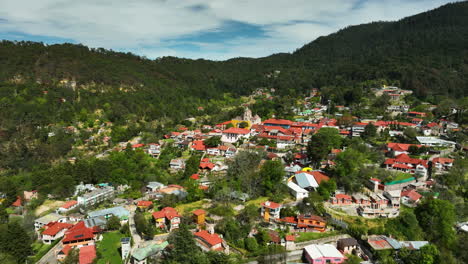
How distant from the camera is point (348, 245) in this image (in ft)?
64.8

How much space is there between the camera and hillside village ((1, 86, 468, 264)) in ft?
64.7

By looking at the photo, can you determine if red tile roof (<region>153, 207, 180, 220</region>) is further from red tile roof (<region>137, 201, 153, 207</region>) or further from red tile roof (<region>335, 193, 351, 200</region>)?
red tile roof (<region>335, 193, 351, 200</region>)

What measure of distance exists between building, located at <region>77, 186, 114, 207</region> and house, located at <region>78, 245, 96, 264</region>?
8.83 metres

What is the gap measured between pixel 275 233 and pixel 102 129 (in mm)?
43774

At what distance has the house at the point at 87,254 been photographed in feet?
61.4

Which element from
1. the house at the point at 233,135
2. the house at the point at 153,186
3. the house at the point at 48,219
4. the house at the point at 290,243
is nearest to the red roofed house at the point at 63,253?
the house at the point at 48,219

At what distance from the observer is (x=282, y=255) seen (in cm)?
1881

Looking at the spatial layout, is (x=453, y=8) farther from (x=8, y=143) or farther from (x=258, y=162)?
(x=8, y=143)

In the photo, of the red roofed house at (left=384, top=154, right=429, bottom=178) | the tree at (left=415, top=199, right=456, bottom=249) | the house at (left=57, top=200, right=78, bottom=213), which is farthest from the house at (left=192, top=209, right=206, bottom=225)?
the red roofed house at (left=384, top=154, right=429, bottom=178)

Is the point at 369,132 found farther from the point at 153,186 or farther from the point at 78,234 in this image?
the point at 78,234

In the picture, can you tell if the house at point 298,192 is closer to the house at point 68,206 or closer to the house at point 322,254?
the house at point 322,254

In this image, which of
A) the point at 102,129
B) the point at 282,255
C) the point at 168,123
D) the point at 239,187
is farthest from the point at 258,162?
the point at 102,129

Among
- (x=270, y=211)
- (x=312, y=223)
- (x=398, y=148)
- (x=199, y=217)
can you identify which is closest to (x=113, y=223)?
(x=199, y=217)

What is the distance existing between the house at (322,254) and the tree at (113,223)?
1501cm
